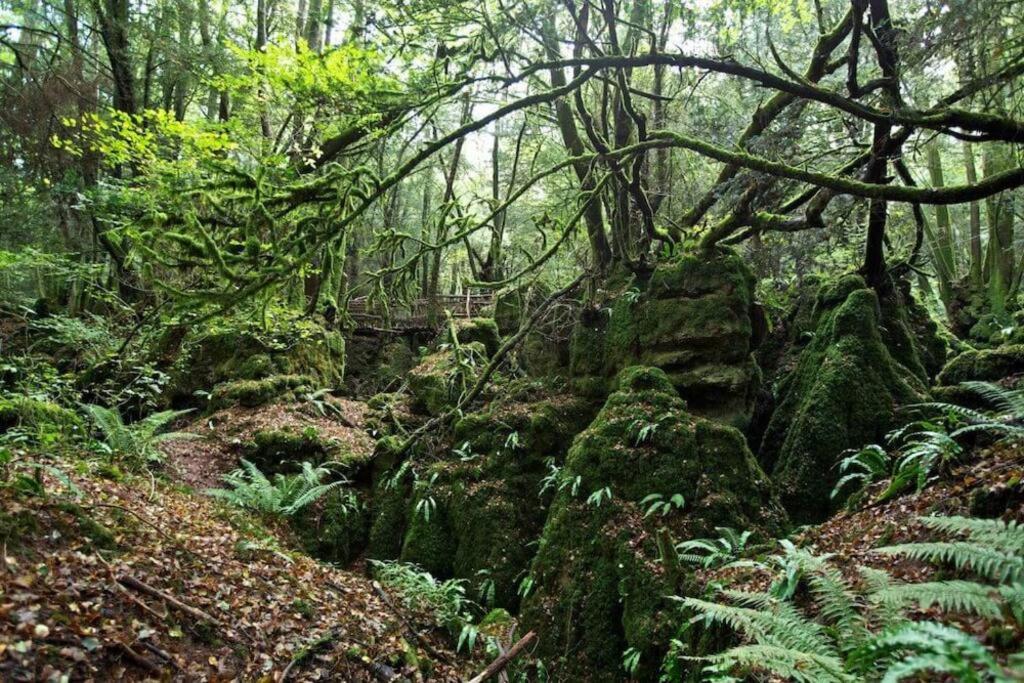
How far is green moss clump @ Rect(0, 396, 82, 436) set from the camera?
21.0ft

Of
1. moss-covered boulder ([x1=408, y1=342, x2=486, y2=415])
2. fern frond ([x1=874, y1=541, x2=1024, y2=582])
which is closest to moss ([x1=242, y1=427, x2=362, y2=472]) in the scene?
moss-covered boulder ([x1=408, y1=342, x2=486, y2=415])

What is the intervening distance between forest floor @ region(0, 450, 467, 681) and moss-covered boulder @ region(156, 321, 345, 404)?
6386 millimetres

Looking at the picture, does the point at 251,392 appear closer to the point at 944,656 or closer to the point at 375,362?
the point at 375,362

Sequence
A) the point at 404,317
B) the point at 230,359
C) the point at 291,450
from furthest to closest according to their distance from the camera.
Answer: the point at 404,317
the point at 230,359
the point at 291,450

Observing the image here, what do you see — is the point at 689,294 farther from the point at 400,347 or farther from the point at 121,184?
the point at 400,347

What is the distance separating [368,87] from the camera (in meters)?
5.71

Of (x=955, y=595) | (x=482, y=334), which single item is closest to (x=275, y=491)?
(x=482, y=334)

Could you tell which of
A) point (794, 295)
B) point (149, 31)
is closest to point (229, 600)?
point (794, 295)

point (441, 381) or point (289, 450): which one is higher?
point (441, 381)

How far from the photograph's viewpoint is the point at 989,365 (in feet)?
21.4

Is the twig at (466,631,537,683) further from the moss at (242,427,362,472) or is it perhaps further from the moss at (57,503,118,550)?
the moss at (242,427,362,472)

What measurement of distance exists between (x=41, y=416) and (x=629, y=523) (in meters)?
7.15

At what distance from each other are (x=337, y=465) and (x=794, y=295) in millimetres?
8484

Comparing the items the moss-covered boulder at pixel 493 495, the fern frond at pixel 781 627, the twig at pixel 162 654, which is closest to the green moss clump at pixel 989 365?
the moss-covered boulder at pixel 493 495
